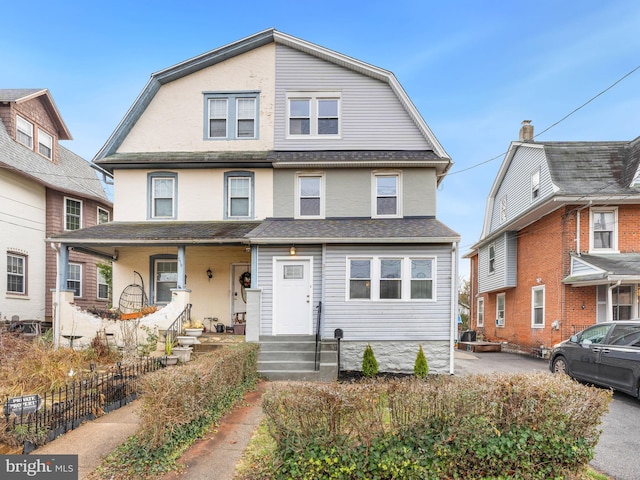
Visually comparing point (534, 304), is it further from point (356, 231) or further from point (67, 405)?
point (67, 405)

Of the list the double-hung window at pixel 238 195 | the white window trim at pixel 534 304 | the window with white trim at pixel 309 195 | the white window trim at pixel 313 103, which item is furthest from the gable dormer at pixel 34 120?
the white window trim at pixel 534 304

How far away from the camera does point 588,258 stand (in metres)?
12.2

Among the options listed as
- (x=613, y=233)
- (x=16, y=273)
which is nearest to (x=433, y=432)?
(x=613, y=233)

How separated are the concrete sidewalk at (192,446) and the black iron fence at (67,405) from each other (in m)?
0.13

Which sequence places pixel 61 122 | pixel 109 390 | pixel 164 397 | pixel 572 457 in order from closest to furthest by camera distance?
pixel 572 457
pixel 164 397
pixel 109 390
pixel 61 122

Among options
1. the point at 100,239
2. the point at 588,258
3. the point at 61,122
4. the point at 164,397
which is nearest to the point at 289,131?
the point at 100,239

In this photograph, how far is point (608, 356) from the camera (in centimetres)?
759

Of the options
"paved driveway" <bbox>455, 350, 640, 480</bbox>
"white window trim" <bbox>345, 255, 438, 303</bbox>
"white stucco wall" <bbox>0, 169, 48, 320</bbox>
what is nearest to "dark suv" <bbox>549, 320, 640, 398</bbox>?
"paved driveway" <bbox>455, 350, 640, 480</bbox>

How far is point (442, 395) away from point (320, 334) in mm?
6315

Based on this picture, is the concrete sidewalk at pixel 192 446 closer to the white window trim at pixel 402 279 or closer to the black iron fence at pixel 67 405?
the black iron fence at pixel 67 405

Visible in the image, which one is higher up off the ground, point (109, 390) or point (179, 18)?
point (179, 18)

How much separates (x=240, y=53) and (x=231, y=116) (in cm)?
214

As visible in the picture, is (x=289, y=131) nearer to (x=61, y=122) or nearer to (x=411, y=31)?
(x=411, y=31)

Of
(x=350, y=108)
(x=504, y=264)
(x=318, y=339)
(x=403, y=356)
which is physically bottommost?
(x=403, y=356)
